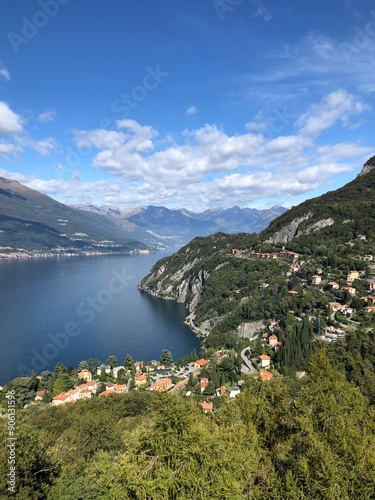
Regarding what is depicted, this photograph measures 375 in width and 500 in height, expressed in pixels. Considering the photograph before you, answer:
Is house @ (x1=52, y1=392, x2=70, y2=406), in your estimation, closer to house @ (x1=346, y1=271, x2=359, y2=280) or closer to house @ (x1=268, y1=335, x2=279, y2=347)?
house @ (x1=268, y1=335, x2=279, y2=347)

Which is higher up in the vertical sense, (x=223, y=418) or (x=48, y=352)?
(x=223, y=418)

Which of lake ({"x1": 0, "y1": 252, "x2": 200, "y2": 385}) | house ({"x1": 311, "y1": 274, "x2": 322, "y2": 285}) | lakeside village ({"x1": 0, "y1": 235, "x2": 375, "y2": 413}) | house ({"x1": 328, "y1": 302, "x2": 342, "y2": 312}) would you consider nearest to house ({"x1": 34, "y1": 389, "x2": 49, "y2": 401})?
lakeside village ({"x1": 0, "y1": 235, "x2": 375, "y2": 413})

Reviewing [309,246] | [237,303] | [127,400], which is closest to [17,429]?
[127,400]

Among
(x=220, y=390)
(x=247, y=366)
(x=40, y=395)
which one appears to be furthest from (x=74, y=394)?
(x=247, y=366)

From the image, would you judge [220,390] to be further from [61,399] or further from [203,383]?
[61,399]

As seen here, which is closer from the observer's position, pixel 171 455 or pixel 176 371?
pixel 171 455

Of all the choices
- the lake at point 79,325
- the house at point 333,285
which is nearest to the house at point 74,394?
the lake at point 79,325

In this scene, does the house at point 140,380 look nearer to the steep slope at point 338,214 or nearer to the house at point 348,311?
the house at point 348,311

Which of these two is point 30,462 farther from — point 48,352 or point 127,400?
point 48,352
